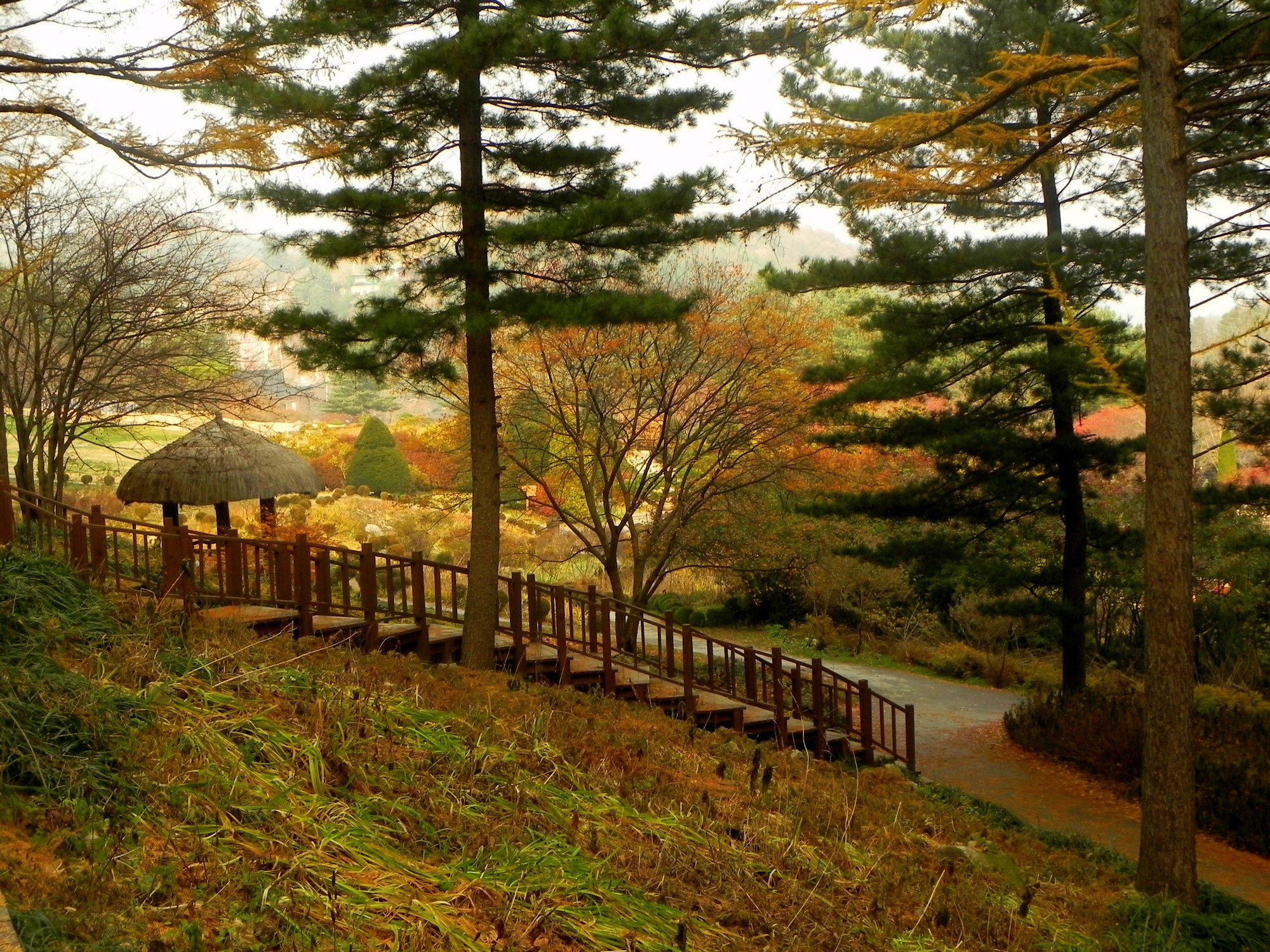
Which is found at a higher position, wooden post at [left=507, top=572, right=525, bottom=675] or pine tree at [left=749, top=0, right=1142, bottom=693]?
pine tree at [left=749, top=0, right=1142, bottom=693]

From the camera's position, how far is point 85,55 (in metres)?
10.1

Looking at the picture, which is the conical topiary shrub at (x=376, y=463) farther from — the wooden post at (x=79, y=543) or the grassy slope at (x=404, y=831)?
the grassy slope at (x=404, y=831)

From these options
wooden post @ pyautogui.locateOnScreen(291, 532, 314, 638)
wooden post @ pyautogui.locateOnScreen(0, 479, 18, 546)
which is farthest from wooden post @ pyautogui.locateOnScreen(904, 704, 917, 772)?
→ wooden post @ pyautogui.locateOnScreen(0, 479, 18, 546)

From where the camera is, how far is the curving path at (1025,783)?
1005 centimetres

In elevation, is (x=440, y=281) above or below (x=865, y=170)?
below

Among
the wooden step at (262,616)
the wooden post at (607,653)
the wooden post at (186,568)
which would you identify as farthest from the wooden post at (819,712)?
the wooden post at (186,568)

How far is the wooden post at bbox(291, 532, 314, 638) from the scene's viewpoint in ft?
30.5

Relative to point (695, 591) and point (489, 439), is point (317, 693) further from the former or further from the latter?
point (695, 591)

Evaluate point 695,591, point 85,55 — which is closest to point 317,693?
point 85,55

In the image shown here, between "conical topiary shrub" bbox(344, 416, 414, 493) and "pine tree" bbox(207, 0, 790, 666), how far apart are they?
2036cm

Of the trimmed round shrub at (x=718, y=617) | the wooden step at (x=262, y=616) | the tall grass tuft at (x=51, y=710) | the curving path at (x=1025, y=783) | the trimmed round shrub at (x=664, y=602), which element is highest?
the tall grass tuft at (x=51, y=710)

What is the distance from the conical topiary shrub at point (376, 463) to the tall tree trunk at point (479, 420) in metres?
20.7

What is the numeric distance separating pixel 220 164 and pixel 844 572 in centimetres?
1556

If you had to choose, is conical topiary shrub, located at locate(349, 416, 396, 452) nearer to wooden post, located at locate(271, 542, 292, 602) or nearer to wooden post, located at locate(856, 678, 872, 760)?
wooden post, located at locate(271, 542, 292, 602)
